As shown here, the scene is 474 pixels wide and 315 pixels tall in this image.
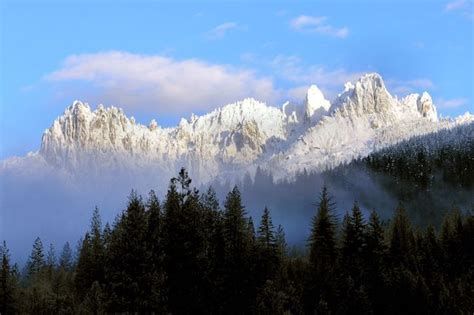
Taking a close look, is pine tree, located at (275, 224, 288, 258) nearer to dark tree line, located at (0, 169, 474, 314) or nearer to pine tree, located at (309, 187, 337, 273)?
dark tree line, located at (0, 169, 474, 314)

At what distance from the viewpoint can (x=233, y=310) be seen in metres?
71.5

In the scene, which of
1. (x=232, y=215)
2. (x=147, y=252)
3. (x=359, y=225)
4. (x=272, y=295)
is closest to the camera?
(x=147, y=252)

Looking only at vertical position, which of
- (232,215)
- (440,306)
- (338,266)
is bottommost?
(440,306)

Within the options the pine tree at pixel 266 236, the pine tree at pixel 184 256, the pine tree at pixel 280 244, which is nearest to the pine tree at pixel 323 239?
the pine tree at pixel 266 236

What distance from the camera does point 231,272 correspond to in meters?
73.8

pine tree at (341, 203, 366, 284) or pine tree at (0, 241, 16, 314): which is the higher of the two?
pine tree at (341, 203, 366, 284)

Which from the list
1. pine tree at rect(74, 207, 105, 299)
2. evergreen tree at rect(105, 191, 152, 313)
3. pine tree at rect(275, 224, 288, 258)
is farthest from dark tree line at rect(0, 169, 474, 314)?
pine tree at rect(275, 224, 288, 258)

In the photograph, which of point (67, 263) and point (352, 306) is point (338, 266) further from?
point (67, 263)

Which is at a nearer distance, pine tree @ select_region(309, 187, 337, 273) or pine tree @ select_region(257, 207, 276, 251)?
pine tree @ select_region(309, 187, 337, 273)

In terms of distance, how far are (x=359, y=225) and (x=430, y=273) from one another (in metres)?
15.4

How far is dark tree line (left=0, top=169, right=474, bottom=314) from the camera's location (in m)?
63.2

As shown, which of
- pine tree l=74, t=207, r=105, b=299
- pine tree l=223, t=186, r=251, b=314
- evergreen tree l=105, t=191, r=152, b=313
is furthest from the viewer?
pine tree l=74, t=207, r=105, b=299

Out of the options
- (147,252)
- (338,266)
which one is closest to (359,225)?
(338,266)

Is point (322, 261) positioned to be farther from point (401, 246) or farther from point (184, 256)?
Result: point (184, 256)
